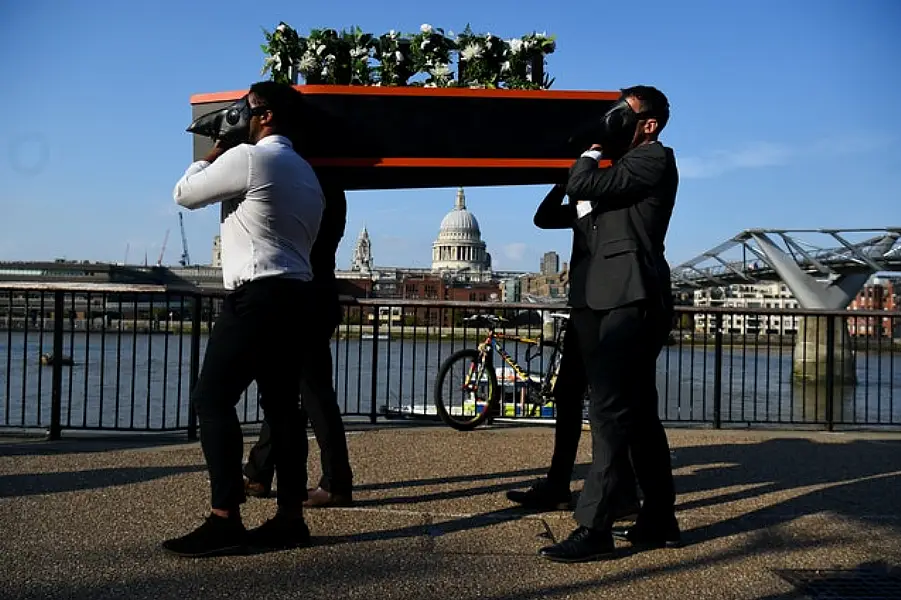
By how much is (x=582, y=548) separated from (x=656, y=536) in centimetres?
38

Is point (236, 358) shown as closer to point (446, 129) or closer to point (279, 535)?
point (279, 535)

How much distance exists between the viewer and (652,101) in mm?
3201

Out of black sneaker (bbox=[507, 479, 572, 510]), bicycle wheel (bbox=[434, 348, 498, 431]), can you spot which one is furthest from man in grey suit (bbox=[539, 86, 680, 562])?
bicycle wheel (bbox=[434, 348, 498, 431])

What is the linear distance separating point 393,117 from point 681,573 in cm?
194

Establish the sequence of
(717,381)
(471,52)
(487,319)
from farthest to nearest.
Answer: (487,319), (717,381), (471,52)

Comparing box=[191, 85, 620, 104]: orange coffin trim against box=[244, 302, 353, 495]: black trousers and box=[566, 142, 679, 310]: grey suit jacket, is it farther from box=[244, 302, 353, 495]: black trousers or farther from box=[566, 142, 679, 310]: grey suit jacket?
box=[244, 302, 353, 495]: black trousers

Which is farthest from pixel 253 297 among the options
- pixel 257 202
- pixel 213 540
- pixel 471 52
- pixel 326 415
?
pixel 471 52

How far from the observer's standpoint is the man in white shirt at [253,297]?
287 centimetres

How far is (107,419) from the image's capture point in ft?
33.2

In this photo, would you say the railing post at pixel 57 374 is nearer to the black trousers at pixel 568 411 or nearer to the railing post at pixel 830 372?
the black trousers at pixel 568 411

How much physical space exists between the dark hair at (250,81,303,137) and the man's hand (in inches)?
9.0

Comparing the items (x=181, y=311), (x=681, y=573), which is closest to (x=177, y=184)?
(x=681, y=573)

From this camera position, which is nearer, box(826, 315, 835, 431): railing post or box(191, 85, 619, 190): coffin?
box(191, 85, 619, 190): coffin

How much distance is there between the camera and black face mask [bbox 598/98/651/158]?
3.20 metres
